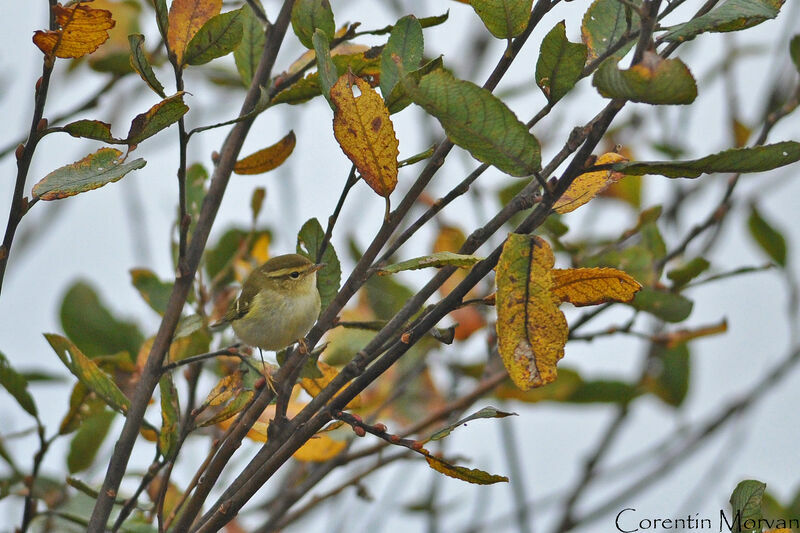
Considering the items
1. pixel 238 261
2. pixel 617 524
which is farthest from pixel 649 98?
pixel 238 261

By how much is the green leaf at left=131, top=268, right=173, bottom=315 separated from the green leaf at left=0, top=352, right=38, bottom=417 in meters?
0.35

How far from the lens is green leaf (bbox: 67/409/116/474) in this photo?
191 cm

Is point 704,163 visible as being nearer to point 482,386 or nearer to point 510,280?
point 510,280

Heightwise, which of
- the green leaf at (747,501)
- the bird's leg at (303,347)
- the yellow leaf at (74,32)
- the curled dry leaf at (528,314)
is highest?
the yellow leaf at (74,32)

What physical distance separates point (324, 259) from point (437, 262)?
17.1 inches

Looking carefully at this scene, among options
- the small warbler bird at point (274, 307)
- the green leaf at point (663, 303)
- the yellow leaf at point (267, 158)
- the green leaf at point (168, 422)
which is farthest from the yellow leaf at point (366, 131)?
the small warbler bird at point (274, 307)

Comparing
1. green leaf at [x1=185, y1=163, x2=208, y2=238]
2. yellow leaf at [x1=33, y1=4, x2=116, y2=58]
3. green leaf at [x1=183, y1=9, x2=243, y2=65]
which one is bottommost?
yellow leaf at [x1=33, y1=4, x2=116, y2=58]

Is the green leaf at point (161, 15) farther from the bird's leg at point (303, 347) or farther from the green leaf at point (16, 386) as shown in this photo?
the green leaf at point (16, 386)

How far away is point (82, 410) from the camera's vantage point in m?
1.59

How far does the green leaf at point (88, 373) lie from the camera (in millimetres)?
1327

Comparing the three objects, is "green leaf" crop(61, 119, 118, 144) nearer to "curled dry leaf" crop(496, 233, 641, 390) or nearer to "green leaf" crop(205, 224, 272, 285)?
"curled dry leaf" crop(496, 233, 641, 390)

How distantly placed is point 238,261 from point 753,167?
1.28 meters

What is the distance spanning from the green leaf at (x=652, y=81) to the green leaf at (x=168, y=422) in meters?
0.81

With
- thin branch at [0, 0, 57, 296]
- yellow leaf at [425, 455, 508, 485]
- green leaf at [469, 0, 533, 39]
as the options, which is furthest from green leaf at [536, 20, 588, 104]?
thin branch at [0, 0, 57, 296]
